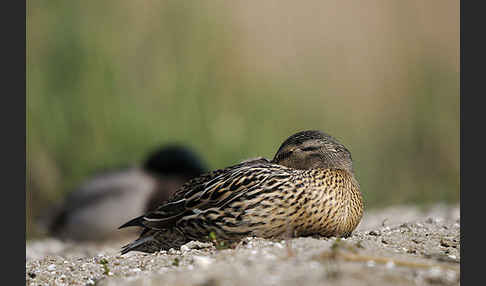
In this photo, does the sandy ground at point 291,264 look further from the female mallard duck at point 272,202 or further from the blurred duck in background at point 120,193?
the blurred duck in background at point 120,193

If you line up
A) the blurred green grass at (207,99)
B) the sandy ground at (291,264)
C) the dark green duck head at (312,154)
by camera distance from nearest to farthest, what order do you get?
the sandy ground at (291,264) < the dark green duck head at (312,154) < the blurred green grass at (207,99)

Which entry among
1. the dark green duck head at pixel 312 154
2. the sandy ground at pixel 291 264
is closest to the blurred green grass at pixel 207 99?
the sandy ground at pixel 291 264

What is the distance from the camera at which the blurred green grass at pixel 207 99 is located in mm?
10234

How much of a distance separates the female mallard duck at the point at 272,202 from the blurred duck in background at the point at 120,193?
4826 mm

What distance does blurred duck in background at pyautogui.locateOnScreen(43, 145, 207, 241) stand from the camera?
10281mm

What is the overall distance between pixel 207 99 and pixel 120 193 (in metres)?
A: 2.19

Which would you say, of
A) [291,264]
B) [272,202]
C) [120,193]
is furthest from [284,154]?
[120,193]

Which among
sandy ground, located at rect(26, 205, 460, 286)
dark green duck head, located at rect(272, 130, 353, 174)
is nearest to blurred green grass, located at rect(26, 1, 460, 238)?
sandy ground, located at rect(26, 205, 460, 286)

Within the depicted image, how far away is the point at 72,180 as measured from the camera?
1085 cm

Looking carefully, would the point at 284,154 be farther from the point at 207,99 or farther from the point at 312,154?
the point at 207,99

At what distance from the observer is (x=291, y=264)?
3.61 m

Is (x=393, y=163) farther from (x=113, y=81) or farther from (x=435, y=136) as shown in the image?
(x=113, y=81)

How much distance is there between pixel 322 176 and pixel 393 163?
21.5ft

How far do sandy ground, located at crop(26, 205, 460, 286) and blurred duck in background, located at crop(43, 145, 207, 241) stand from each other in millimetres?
4989
